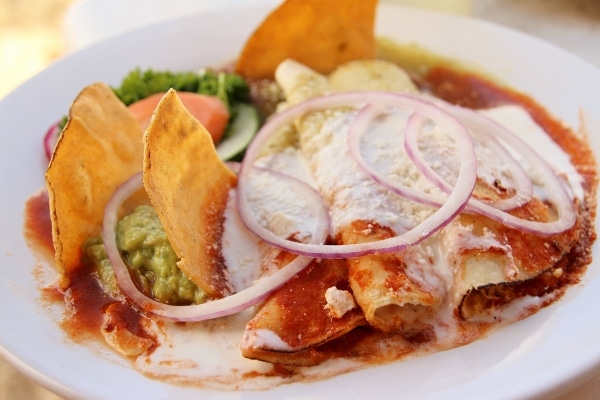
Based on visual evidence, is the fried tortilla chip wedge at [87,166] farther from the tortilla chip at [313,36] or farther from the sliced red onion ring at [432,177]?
the tortilla chip at [313,36]

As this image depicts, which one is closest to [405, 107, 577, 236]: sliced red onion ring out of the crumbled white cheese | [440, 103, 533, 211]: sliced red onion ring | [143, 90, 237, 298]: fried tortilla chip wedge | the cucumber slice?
[440, 103, 533, 211]: sliced red onion ring

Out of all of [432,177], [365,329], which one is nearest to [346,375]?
[365,329]

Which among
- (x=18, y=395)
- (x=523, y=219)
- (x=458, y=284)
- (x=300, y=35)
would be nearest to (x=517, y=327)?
(x=458, y=284)

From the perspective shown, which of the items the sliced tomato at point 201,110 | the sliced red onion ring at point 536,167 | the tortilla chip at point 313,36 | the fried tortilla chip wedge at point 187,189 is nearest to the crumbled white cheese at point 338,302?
the fried tortilla chip wedge at point 187,189

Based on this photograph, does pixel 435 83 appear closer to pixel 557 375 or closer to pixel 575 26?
pixel 575 26

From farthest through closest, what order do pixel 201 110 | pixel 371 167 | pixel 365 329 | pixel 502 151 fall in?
pixel 201 110 < pixel 502 151 < pixel 371 167 < pixel 365 329

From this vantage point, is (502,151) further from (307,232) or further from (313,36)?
(313,36)
